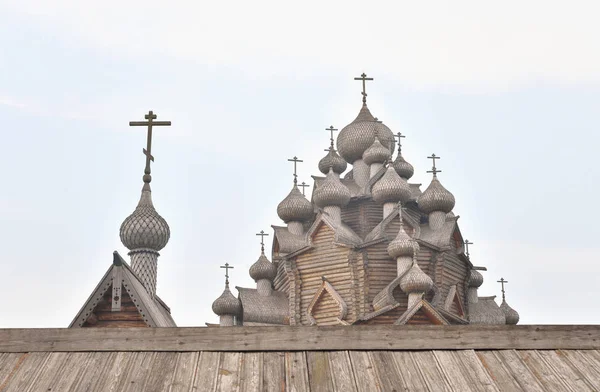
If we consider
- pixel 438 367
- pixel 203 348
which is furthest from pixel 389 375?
pixel 203 348

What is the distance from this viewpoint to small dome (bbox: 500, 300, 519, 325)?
31.4 m

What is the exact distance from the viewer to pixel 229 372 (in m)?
5.27

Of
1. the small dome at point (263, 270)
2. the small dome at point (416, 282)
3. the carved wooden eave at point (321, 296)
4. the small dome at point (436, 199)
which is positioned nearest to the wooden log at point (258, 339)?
the small dome at point (416, 282)

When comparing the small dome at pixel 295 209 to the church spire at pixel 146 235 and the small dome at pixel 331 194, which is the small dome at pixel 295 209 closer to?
the small dome at pixel 331 194

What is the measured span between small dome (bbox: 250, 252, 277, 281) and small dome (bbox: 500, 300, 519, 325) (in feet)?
26.9

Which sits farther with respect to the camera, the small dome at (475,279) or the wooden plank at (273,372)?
the small dome at (475,279)

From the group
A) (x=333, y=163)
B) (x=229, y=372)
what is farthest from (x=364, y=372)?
(x=333, y=163)

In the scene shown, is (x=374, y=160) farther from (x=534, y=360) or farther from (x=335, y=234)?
(x=534, y=360)

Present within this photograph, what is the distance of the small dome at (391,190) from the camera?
28.5 m

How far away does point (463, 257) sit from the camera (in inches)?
1131

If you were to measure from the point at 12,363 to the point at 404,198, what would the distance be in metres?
23.9

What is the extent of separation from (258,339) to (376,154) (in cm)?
2562

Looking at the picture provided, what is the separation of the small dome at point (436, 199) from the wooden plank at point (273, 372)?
2392 centimetres

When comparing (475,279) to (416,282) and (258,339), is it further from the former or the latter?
(258,339)
